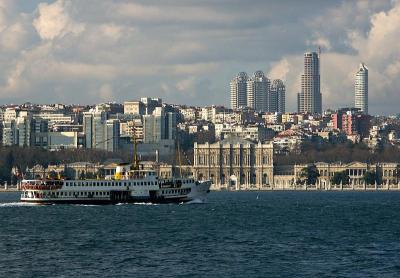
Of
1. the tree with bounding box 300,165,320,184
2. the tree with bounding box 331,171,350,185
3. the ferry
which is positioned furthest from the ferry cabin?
the tree with bounding box 300,165,320,184

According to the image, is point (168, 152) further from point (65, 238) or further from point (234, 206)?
point (65, 238)

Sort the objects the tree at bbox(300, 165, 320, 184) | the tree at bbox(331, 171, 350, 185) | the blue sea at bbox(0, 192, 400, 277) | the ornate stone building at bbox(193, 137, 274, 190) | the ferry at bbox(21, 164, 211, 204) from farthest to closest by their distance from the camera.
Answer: the ornate stone building at bbox(193, 137, 274, 190)
the tree at bbox(300, 165, 320, 184)
the tree at bbox(331, 171, 350, 185)
the ferry at bbox(21, 164, 211, 204)
the blue sea at bbox(0, 192, 400, 277)

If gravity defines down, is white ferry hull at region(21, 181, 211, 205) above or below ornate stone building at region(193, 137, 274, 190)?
below

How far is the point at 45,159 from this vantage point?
174 m

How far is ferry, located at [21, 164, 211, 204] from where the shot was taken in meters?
93.9

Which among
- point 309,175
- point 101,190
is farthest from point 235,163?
point 101,190

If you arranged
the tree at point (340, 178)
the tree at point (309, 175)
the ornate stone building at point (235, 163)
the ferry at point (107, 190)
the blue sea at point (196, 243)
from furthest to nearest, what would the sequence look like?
the ornate stone building at point (235, 163)
the tree at point (309, 175)
the tree at point (340, 178)
the ferry at point (107, 190)
the blue sea at point (196, 243)

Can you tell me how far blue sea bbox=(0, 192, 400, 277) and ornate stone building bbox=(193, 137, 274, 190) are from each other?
8960 centimetres

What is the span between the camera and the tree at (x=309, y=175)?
17150cm

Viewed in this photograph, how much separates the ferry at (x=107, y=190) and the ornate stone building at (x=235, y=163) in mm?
80610

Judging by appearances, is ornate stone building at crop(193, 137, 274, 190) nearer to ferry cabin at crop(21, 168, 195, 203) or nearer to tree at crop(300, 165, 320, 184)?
tree at crop(300, 165, 320, 184)

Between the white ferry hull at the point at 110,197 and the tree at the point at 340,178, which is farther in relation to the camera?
the tree at the point at 340,178

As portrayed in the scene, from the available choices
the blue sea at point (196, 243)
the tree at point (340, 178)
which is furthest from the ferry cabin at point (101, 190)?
the tree at point (340, 178)

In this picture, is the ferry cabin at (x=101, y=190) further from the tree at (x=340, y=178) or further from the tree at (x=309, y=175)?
the tree at (x=309, y=175)
